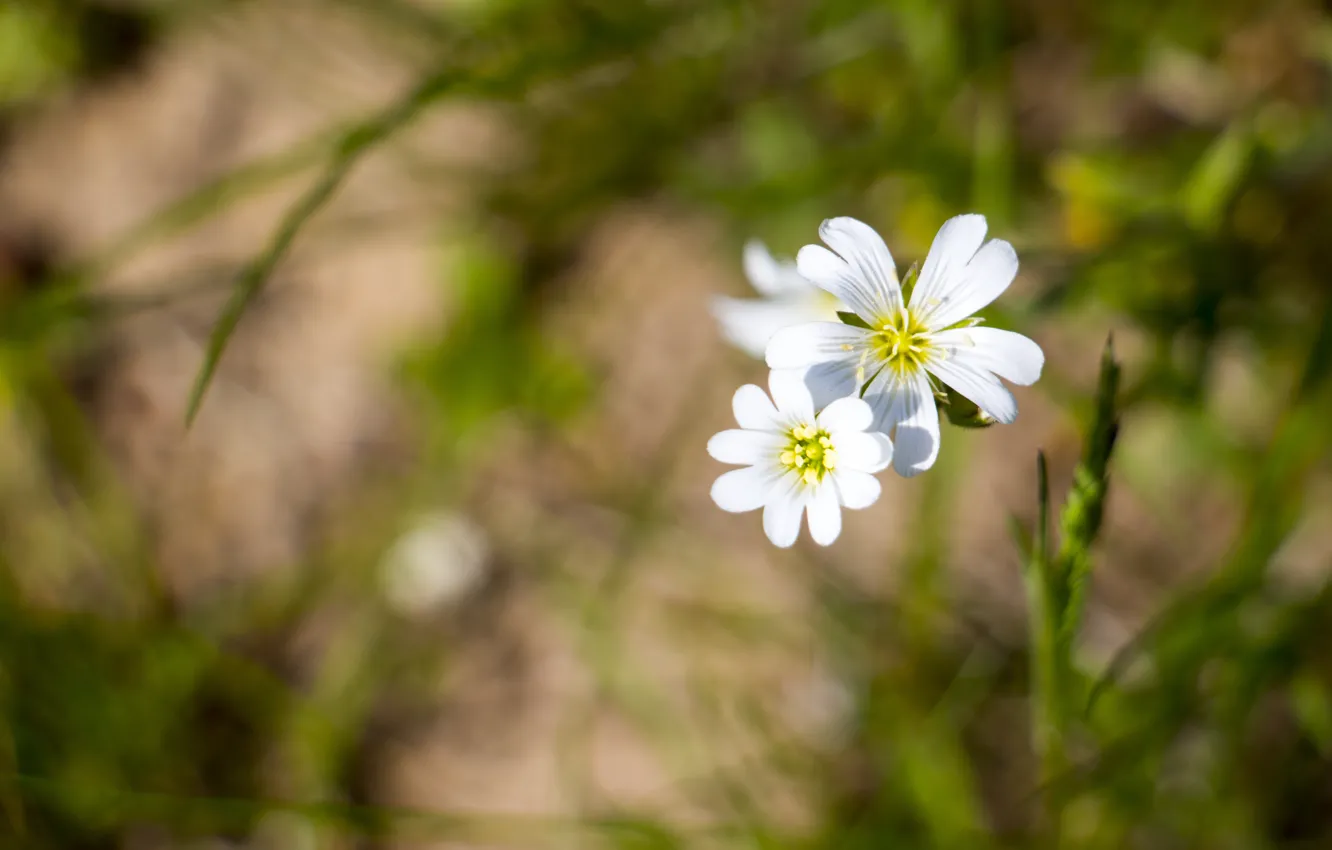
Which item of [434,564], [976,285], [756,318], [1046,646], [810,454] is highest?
[434,564]

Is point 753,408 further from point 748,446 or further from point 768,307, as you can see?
point 768,307

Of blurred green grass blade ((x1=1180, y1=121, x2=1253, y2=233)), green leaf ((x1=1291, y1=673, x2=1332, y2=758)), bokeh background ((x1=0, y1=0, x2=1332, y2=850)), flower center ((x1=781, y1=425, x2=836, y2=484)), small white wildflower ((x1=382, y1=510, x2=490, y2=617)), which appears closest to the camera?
flower center ((x1=781, y1=425, x2=836, y2=484))

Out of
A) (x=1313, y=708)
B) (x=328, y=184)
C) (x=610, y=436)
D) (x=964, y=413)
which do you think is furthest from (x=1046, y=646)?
(x=610, y=436)

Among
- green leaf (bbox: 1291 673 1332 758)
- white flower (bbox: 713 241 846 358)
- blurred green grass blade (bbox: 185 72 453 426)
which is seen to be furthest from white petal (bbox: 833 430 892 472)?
green leaf (bbox: 1291 673 1332 758)

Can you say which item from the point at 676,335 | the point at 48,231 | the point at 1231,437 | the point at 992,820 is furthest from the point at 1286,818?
the point at 48,231

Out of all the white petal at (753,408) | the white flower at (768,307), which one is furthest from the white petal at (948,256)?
the white flower at (768,307)

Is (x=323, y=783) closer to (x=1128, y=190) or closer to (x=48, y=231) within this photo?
(x=48, y=231)

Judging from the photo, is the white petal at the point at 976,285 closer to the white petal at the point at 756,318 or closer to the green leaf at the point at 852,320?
the green leaf at the point at 852,320

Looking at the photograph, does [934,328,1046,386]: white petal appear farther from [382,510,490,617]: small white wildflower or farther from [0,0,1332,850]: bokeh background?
[382,510,490,617]: small white wildflower

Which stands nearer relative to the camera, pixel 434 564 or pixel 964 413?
pixel 964 413
